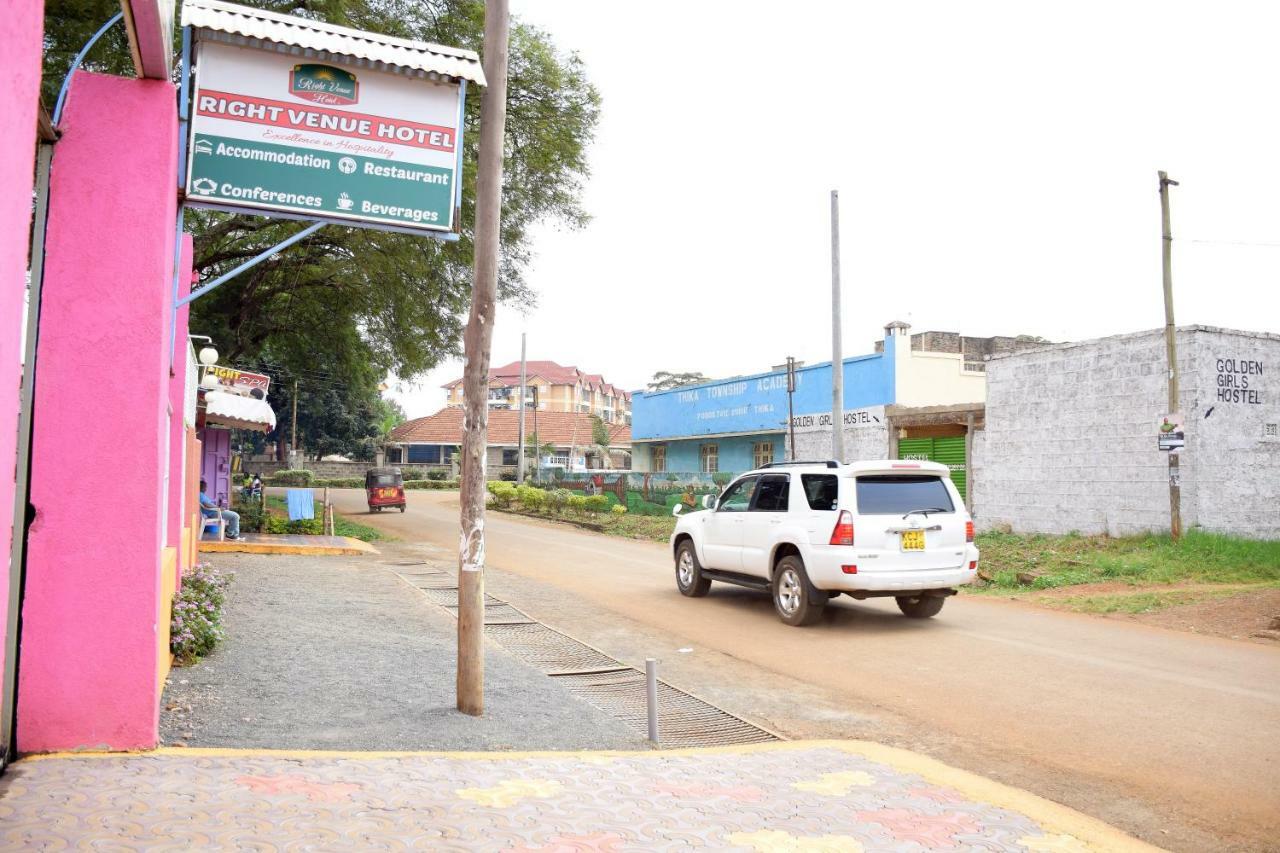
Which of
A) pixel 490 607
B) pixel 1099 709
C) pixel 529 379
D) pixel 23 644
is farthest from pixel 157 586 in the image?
pixel 529 379

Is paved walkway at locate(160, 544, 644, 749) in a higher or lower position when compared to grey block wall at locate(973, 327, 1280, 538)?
lower

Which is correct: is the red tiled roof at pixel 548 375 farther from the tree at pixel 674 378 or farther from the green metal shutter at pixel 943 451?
the green metal shutter at pixel 943 451

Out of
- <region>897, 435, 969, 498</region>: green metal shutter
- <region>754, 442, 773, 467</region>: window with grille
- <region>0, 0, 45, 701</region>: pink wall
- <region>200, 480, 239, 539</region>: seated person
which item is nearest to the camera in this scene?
<region>0, 0, 45, 701</region>: pink wall

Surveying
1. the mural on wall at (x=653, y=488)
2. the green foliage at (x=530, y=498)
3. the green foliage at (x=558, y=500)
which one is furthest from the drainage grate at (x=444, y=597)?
the green foliage at (x=530, y=498)

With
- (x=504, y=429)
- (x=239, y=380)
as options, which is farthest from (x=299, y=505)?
(x=504, y=429)

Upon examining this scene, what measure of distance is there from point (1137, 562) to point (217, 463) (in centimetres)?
1900

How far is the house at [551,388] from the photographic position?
106525 millimetres

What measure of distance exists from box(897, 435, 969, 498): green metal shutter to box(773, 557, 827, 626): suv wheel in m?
12.2

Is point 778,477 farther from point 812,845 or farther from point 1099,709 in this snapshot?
point 812,845

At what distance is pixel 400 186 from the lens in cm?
623

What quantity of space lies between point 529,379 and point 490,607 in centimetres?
9362

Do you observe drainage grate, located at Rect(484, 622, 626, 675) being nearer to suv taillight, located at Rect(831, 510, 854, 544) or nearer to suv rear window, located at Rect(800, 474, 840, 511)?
suv taillight, located at Rect(831, 510, 854, 544)

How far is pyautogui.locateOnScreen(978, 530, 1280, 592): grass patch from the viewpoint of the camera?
1461 cm

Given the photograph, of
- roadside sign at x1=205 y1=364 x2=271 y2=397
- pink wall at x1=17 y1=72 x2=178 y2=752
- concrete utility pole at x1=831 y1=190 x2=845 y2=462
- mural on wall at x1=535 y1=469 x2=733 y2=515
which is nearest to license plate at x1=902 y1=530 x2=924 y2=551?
pink wall at x1=17 y1=72 x2=178 y2=752
